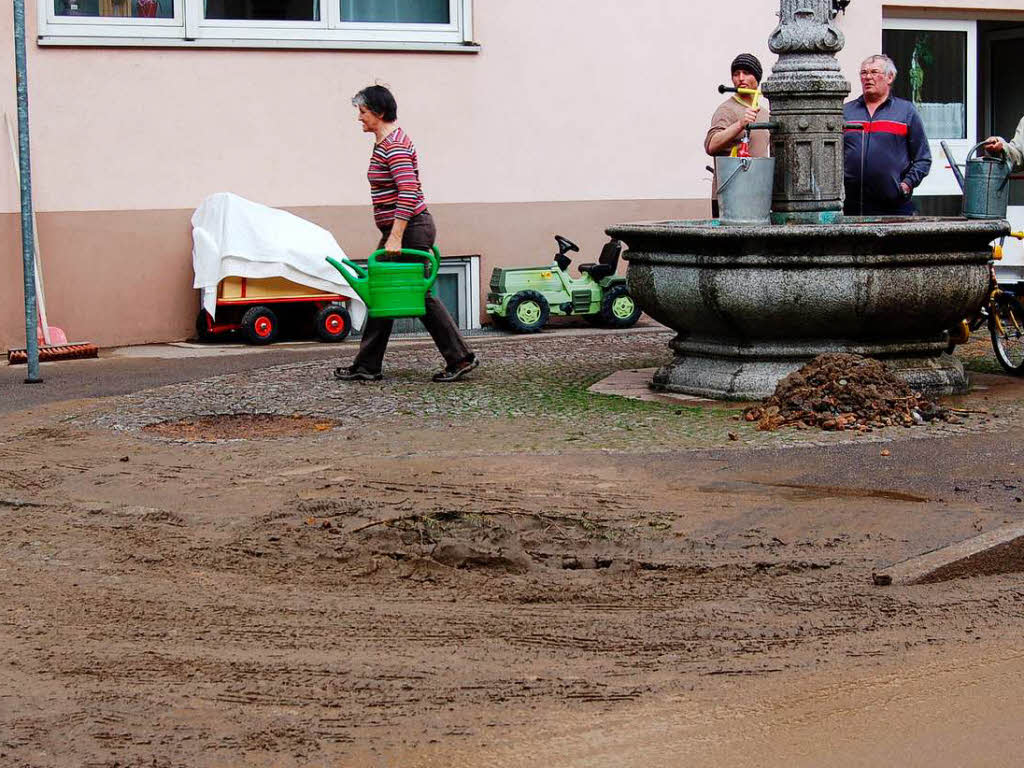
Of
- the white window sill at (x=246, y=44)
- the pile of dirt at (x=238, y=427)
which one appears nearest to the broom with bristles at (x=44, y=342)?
the white window sill at (x=246, y=44)

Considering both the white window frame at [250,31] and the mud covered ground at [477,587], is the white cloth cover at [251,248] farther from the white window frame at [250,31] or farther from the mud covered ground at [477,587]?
the mud covered ground at [477,587]

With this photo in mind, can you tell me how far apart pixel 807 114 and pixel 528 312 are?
194 inches

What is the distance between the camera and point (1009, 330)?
11328 mm

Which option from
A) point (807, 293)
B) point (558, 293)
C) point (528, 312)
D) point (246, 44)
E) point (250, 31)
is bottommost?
point (528, 312)

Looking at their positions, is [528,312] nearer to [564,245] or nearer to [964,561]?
[564,245]

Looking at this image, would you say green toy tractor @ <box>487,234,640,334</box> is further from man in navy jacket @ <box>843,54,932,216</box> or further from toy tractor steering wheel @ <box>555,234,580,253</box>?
man in navy jacket @ <box>843,54,932,216</box>

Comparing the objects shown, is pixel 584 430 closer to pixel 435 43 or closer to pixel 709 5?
pixel 435 43

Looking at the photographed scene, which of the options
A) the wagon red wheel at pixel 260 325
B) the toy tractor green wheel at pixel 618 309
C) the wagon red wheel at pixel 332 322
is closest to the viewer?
the wagon red wheel at pixel 260 325

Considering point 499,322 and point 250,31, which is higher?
point 250,31

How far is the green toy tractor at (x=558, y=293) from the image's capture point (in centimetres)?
1495

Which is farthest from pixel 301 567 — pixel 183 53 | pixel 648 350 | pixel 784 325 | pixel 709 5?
pixel 709 5

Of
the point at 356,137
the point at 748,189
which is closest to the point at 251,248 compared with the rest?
the point at 356,137

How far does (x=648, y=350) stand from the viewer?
44.3 feet

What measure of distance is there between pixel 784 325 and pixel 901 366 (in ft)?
2.79
